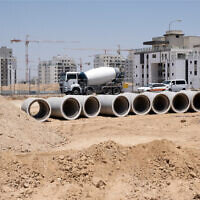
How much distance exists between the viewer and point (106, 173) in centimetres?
833

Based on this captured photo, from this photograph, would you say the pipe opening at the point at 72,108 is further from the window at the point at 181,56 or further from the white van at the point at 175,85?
the window at the point at 181,56

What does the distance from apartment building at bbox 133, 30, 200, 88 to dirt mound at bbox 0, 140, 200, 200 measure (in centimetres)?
5942

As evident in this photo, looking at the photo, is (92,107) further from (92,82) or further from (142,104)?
(92,82)

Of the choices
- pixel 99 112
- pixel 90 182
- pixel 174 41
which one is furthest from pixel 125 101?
pixel 174 41

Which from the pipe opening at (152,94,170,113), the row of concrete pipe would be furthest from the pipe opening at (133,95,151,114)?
the pipe opening at (152,94,170,113)

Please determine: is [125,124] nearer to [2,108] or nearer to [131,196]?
[2,108]

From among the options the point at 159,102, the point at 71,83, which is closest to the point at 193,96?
the point at 159,102

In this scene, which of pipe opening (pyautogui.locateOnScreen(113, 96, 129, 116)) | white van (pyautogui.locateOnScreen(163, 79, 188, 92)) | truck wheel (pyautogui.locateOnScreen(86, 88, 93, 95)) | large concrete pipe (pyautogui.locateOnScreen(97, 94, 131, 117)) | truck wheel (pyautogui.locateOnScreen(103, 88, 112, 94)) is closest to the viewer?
large concrete pipe (pyautogui.locateOnScreen(97, 94, 131, 117))

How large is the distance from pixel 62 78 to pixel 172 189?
Result: 26.2 metres

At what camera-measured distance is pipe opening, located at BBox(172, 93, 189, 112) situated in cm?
2125

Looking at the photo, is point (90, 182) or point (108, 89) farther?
point (108, 89)

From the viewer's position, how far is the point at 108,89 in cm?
3412

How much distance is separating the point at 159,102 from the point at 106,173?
14.4 meters

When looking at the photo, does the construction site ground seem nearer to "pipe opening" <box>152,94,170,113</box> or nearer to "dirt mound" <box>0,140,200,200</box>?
"dirt mound" <box>0,140,200,200</box>
